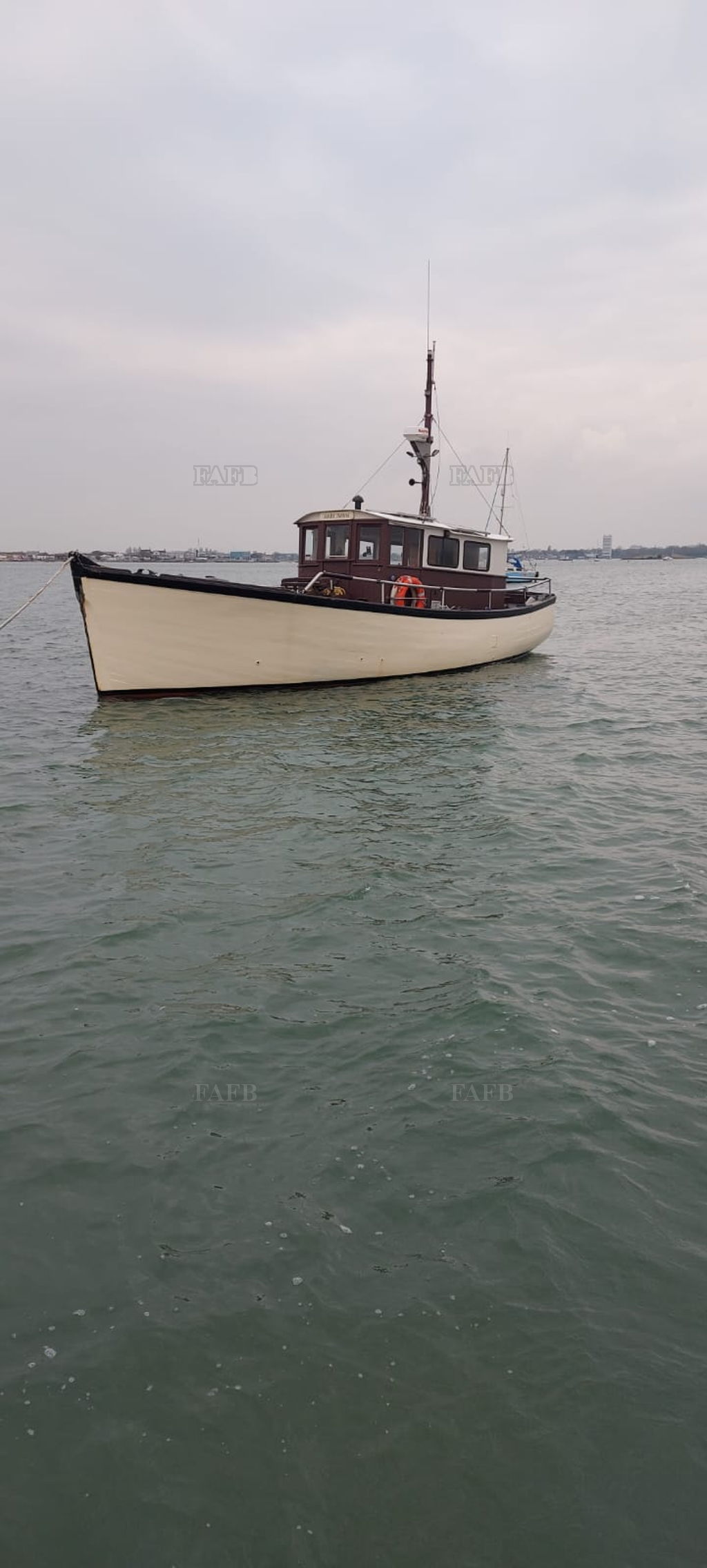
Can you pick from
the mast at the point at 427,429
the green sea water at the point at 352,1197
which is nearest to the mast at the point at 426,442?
the mast at the point at 427,429

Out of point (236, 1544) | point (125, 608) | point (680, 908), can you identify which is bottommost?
point (236, 1544)

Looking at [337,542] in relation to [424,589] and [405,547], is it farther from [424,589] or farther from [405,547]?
[424,589]

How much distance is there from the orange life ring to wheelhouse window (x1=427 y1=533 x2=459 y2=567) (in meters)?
1.07

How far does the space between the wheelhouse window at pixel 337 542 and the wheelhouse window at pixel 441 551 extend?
6.46ft

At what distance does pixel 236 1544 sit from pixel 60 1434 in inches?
28.2

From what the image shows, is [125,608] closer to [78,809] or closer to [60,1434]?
[78,809]

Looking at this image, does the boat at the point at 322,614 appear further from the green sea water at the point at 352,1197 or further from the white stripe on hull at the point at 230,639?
the green sea water at the point at 352,1197

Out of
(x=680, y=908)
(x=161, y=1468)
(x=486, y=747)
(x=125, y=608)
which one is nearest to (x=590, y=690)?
(x=486, y=747)

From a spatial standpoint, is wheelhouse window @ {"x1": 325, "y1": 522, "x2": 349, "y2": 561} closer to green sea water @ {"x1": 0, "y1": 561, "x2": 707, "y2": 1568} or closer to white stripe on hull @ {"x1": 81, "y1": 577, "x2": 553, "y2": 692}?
white stripe on hull @ {"x1": 81, "y1": 577, "x2": 553, "y2": 692}

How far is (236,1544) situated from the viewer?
2.55 metres

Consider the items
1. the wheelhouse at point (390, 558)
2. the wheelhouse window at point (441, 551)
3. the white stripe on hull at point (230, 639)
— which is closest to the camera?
the white stripe on hull at point (230, 639)

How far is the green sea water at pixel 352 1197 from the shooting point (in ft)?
8.84

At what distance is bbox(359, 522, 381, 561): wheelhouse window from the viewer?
738 inches

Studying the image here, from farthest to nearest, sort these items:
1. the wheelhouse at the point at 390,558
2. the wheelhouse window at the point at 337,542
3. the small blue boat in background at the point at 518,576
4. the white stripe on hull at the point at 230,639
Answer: the small blue boat in background at the point at 518,576 < the wheelhouse window at the point at 337,542 < the wheelhouse at the point at 390,558 < the white stripe on hull at the point at 230,639
